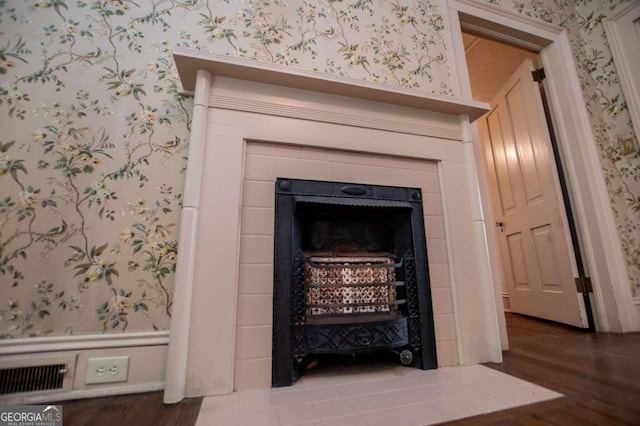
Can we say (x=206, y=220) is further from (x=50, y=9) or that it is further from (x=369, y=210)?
(x=50, y=9)

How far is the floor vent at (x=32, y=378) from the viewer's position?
843mm

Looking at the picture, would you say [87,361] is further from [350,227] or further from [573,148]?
[573,148]

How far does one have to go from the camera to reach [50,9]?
44.2 inches

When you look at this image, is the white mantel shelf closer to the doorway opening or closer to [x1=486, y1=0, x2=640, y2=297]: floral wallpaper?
the doorway opening

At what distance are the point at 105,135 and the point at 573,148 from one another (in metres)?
2.83

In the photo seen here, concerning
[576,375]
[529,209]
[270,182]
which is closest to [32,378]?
[270,182]

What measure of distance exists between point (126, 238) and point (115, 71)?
0.74 m

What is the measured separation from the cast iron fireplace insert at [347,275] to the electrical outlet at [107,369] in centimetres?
52

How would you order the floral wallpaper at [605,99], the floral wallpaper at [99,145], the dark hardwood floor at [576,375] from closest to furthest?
the dark hardwood floor at [576,375], the floral wallpaper at [99,145], the floral wallpaper at [605,99]

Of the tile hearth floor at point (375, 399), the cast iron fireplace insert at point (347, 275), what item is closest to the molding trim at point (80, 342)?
the tile hearth floor at point (375, 399)

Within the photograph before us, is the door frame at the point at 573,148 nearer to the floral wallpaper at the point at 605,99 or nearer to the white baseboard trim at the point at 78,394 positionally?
the floral wallpaper at the point at 605,99

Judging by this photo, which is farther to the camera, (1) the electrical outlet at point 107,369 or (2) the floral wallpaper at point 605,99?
(2) the floral wallpaper at point 605,99

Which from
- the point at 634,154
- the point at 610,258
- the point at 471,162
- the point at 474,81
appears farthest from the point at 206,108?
the point at 474,81

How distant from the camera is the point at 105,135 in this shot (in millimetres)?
1075
